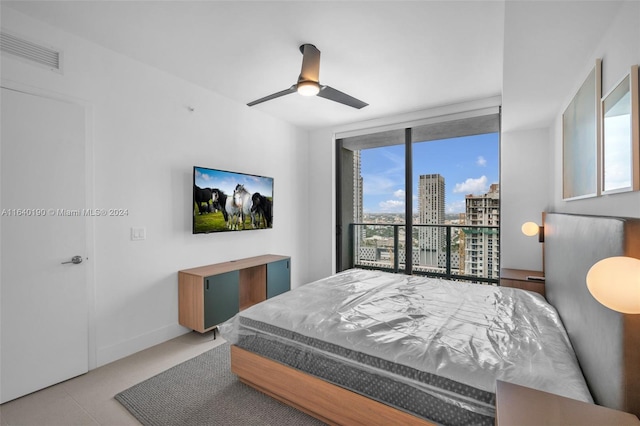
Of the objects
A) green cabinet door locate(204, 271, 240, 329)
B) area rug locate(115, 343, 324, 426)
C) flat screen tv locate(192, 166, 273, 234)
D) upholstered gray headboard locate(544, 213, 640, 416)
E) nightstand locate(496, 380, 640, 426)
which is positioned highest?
flat screen tv locate(192, 166, 273, 234)

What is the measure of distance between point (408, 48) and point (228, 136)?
7.62 feet

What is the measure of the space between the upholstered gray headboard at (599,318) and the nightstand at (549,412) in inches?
4.1

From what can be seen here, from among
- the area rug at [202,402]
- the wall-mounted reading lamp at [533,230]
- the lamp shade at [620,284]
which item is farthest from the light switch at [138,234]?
the wall-mounted reading lamp at [533,230]

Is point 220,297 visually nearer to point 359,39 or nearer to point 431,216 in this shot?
point 359,39

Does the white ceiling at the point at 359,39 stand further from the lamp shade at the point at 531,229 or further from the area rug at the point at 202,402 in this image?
the area rug at the point at 202,402

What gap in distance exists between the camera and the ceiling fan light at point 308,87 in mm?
2328

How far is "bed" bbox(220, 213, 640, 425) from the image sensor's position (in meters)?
1.18

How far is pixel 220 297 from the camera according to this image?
122 inches

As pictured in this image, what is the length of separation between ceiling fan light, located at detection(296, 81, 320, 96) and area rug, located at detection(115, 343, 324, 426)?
7.69ft

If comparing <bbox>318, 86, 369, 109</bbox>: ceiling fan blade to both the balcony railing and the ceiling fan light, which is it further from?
the balcony railing

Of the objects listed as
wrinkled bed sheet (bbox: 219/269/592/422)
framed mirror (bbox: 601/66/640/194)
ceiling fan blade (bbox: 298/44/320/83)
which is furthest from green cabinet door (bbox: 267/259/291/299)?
framed mirror (bbox: 601/66/640/194)

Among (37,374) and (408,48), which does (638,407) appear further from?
(37,374)

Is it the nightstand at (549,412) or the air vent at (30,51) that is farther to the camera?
the air vent at (30,51)

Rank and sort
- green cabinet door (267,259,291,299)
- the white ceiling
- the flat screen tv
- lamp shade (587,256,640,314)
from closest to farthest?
lamp shade (587,256,640,314) → the white ceiling → the flat screen tv → green cabinet door (267,259,291,299)
